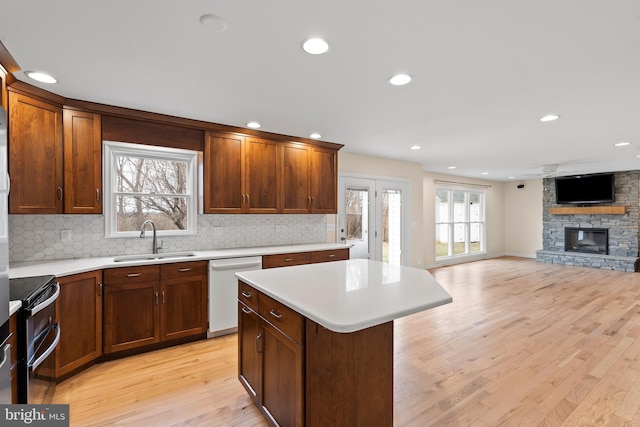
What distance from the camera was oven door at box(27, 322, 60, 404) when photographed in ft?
5.30

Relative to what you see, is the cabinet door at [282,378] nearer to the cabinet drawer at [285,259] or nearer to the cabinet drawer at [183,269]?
the cabinet drawer at [183,269]

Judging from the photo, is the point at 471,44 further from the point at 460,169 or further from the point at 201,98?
the point at 460,169

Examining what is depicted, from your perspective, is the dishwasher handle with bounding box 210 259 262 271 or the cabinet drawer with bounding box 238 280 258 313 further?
the dishwasher handle with bounding box 210 259 262 271

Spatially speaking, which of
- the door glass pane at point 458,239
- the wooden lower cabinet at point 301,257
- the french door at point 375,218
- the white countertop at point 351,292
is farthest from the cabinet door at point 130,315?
the door glass pane at point 458,239

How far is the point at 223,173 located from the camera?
3480 mm

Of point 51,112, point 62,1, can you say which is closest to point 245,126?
point 51,112

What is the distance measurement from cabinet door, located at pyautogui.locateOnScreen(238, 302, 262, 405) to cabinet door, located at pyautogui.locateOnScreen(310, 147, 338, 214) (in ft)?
7.62

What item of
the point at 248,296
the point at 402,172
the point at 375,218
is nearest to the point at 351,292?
the point at 248,296

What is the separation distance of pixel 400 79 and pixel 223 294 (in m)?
2.64

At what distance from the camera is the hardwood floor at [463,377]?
1960mm

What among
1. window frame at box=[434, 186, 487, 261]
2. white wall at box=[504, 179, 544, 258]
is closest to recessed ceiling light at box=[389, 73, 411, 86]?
window frame at box=[434, 186, 487, 261]

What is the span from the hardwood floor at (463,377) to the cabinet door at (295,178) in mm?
1782

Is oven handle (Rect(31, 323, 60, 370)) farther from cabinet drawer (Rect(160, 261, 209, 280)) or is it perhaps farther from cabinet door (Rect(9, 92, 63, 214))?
cabinet door (Rect(9, 92, 63, 214))

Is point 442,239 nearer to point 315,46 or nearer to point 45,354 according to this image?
point 315,46
